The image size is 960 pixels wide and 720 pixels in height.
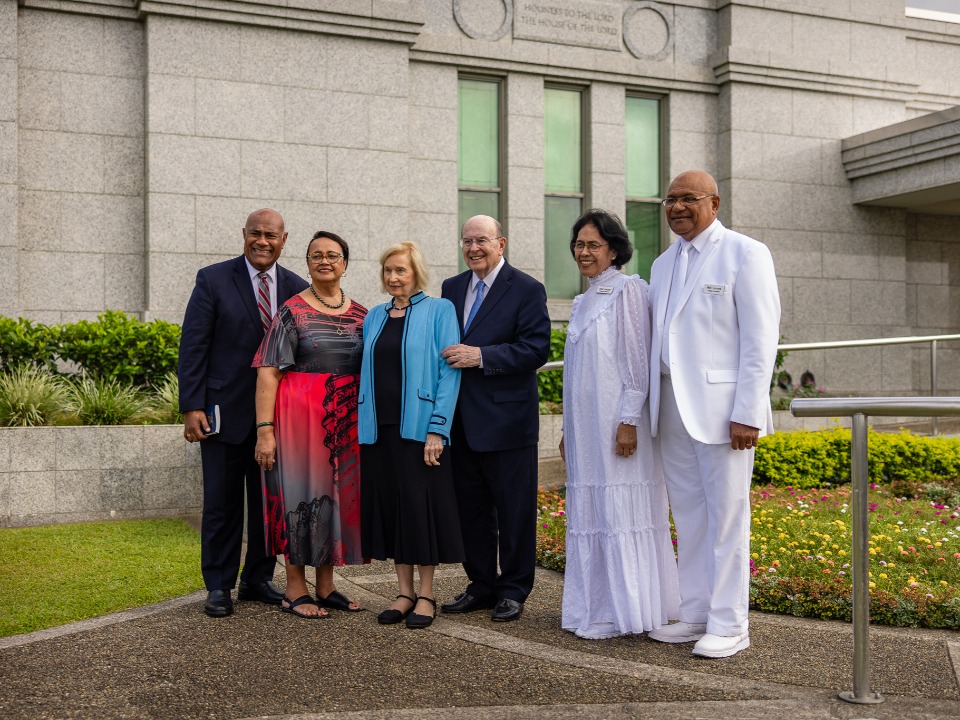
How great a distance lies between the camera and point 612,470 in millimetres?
4879

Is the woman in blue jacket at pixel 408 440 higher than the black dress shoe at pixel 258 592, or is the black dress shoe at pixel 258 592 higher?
the woman in blue jacket at pixel 408 440

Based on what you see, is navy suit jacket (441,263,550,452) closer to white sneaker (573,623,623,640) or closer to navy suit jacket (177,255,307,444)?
white sneaker (573,623,623,640)

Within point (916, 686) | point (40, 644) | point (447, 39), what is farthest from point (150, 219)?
point (916, 686)

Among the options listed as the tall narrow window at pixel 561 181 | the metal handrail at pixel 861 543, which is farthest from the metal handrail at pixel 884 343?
the metal handrail at pixel 861 543

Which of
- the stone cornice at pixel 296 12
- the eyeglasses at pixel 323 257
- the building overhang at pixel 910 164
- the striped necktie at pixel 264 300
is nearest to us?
the eyeglasses at pixel 323 257

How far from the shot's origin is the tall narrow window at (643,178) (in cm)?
1362

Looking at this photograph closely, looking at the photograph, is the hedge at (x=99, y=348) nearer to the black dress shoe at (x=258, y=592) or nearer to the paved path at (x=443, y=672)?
the black dress shoe at (x=258, y=592)

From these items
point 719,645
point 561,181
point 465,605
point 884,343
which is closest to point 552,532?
point 465,605

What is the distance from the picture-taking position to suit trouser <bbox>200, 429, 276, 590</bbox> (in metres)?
5.47

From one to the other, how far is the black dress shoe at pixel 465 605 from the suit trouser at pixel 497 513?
1.3 inches

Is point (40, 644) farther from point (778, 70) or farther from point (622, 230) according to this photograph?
point (778, 70)

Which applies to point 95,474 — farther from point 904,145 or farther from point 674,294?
point 904,145

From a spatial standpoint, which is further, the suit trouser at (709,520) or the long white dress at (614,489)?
the long white dress at (614,489)

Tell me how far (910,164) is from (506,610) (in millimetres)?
10237
